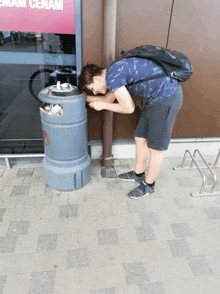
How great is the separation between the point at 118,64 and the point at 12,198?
1.81 metres

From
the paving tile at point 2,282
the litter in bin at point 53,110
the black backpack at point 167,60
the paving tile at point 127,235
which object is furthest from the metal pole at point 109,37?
the paving tile at point 2,282

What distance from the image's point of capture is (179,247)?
77.6 inches

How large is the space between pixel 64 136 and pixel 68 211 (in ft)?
2.58

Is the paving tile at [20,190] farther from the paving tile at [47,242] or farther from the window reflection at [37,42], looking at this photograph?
the window reflection at [37,42]

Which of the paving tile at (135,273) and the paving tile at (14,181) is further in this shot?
the paving tile at (14,181)

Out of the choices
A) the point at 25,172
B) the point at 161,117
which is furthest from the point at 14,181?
the point at 161,117

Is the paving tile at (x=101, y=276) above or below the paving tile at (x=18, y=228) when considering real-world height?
above

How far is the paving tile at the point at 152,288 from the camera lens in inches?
64.4

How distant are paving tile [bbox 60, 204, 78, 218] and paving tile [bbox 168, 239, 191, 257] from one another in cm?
98

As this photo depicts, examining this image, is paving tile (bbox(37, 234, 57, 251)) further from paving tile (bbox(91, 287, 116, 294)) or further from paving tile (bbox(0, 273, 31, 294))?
paving tile (bbox(91, 287, 116, 294))

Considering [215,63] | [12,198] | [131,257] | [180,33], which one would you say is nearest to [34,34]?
[180,33]

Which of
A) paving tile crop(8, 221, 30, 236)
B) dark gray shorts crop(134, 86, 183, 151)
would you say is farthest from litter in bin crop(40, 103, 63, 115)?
paving tile crop(8, 221, 30, 236)

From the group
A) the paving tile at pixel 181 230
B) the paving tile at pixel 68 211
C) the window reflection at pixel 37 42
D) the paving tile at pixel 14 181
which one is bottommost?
the paving tile at pixel 14 181

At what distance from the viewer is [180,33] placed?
8.48ft
